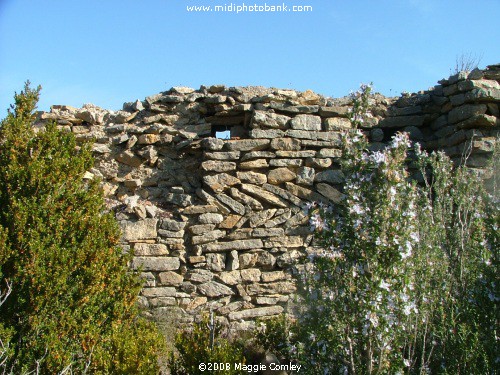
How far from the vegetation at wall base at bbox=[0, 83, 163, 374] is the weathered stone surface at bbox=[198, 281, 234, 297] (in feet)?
4.40

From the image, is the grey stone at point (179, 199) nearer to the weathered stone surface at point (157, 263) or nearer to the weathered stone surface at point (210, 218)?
the weathered stone surface at point (210, 218)

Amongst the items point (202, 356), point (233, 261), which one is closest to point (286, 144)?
point (233, 261)

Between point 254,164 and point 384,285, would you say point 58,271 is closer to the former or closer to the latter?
point 384,285

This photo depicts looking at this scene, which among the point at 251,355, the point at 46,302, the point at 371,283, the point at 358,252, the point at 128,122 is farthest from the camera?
the point at 128,122

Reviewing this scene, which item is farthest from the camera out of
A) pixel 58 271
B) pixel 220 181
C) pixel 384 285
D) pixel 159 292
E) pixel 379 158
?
pixel 220 181

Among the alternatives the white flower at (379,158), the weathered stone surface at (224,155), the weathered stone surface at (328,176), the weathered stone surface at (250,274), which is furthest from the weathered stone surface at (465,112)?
the white flower at (379,158)

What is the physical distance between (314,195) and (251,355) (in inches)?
89.2

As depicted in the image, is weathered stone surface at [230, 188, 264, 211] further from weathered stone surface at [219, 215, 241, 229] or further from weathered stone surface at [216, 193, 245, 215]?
weathered stone surface at [219, 215, 241, 229]

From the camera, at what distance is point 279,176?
679cm

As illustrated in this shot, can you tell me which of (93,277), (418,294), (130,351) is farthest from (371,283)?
(93,277)

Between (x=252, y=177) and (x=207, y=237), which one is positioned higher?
(x=252, y=177)

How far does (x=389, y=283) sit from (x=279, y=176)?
3.59 metres

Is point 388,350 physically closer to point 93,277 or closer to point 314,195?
point 93,277

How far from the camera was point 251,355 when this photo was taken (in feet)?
18.1
